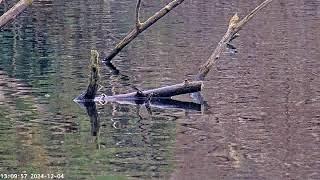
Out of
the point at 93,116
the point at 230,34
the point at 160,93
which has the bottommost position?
the point at 93,116

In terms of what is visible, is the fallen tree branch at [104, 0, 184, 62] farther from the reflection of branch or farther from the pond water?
the reflection of branch

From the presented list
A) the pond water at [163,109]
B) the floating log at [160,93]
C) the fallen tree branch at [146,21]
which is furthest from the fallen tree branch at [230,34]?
the fallen tree branch at [146,21]

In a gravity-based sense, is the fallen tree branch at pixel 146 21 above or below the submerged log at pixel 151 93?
above

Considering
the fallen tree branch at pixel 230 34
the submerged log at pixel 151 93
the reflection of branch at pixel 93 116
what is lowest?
the reflection of branch at pixel 93 116

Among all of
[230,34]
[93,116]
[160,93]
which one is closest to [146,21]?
[230,34]

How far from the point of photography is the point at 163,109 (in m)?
19.8

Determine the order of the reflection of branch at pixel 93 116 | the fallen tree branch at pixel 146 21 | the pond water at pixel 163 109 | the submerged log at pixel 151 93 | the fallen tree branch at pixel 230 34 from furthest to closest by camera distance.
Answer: the fallen tree branch at pixel 146 21 → the fallen tree branch at pixel 230 34 → the submerged log at pixel 151 93 → the reflection of branch at pixel 93 116 → the pond water at pixel 163 109

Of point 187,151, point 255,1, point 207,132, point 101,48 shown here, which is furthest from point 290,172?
point 255,1

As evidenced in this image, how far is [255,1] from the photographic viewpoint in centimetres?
4462

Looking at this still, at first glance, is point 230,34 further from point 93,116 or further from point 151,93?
point 93,116

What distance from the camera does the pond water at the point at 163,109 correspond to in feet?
50.0

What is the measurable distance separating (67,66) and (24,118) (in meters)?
6.75

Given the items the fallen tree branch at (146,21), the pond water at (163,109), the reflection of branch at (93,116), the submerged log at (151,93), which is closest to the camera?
the pond water at (163,109)

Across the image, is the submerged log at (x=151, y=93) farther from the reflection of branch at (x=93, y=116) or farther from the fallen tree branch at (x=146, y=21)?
the fallen tree branch at (x=146, y=21)
